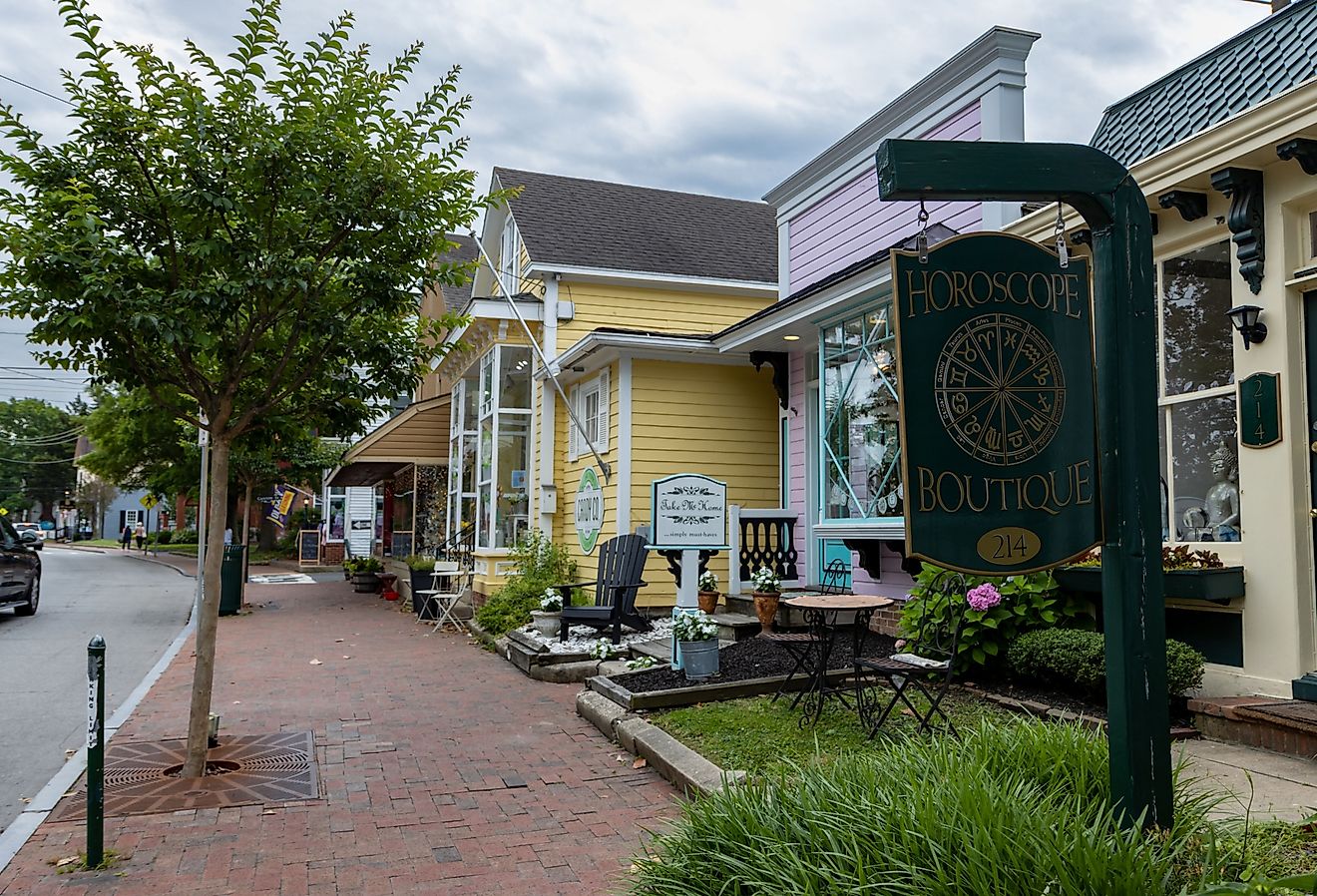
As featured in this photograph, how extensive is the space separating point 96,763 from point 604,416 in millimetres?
9251

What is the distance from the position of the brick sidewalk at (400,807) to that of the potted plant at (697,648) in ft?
3.25

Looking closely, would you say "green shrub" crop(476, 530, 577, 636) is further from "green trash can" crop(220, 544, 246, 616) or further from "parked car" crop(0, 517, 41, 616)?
"parked car" crop(0, 517, 41, 616)

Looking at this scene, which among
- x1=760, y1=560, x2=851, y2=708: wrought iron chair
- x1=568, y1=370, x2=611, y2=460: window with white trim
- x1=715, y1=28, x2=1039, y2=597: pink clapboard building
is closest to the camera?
x1=760, y1=560, x2=851, y2=708: wrought iron chair

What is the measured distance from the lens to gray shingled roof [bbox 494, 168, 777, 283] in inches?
597

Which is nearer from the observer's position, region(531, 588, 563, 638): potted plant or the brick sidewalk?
the brick sidewalk

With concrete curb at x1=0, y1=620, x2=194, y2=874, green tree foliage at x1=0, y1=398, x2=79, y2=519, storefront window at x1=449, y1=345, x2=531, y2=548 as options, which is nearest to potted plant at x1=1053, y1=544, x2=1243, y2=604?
concrete curb at x1=0, y1=620, x2=194, y2=874

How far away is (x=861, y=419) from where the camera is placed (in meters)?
9.41

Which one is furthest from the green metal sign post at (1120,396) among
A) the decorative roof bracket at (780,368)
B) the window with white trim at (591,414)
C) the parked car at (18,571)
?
the parked car at (18,571)

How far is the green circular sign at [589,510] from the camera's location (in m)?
13.2

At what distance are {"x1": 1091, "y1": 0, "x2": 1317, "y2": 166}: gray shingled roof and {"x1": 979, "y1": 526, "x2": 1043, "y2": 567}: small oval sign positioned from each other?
4891 mm

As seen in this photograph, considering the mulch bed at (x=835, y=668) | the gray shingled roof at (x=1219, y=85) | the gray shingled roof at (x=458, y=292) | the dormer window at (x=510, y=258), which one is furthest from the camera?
the gray shingled roof at (x=458, y=292)

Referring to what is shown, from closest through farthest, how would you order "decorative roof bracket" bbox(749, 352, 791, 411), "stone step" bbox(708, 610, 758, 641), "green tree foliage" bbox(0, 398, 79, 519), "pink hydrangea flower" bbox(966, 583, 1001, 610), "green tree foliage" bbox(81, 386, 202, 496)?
"pink hydrangea flower" bbox(966, 583, 1001, 610) → "stone step" bbox(708, 610, 758, 641) → "decorative roof bracket" bbox(749, 352, 791, 411) → "green tree foliage" bbox(81, 386, 202, 496) → "green tree foliage" bbox(0, 398, 79, 519)

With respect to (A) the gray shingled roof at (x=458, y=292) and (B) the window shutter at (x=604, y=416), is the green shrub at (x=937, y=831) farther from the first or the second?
(A) the gray shingled roof at (x=458, y=292)

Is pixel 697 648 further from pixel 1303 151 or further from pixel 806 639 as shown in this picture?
pixel 1303 151
